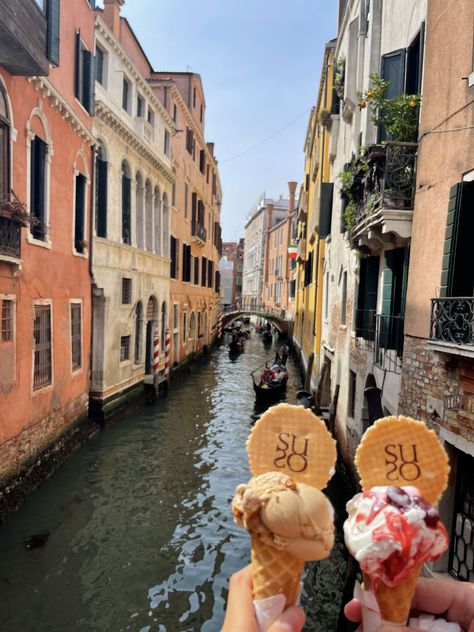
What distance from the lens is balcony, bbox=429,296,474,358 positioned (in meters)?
4.06

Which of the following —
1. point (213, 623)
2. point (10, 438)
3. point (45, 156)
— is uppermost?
point (45, 156)

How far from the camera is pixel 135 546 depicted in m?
6.66

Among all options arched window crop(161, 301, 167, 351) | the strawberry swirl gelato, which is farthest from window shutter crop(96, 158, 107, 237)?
the strawberry swirl gelato

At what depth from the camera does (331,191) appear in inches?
531

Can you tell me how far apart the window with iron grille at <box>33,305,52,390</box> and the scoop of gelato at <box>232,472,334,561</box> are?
7422 mm

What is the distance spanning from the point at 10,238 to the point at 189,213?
1629 centimetres

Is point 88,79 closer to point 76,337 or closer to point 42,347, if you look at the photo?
point 76,337

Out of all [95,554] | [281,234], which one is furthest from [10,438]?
[281,234]

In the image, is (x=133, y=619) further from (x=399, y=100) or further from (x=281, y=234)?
(x=281, y=234)

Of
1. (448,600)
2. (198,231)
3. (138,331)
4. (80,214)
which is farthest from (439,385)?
(198,231)

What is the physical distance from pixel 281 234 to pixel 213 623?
45442mm

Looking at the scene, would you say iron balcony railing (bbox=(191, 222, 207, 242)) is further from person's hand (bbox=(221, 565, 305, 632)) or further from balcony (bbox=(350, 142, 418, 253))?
person's hand (bbox=(221, 565, 305, 632))

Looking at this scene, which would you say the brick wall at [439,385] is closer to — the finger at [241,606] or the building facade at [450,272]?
the building facade at [450,272]

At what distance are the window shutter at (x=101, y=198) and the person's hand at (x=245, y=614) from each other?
11.2 meters
